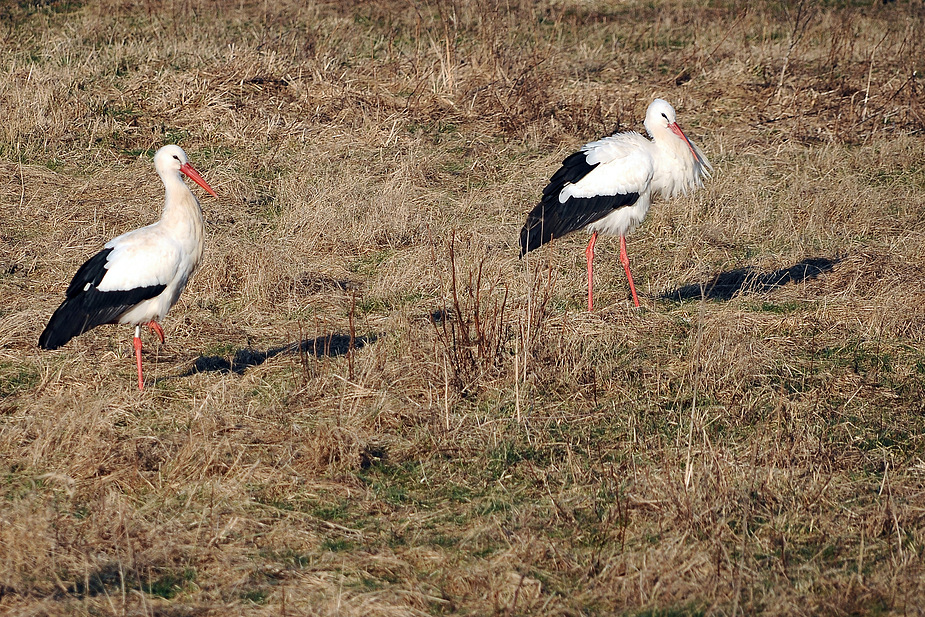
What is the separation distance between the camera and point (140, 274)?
16.2ft


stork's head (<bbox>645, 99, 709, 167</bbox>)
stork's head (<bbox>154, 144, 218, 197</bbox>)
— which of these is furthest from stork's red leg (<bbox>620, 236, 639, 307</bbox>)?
stork's head (<bbox>154, 144, 218, 197</bbox>)

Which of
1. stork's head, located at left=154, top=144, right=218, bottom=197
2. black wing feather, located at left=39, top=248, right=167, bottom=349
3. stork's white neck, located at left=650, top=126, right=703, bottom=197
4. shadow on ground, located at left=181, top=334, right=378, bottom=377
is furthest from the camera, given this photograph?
stork's white neck, located at left=650, top=126, right=703, bottom=197

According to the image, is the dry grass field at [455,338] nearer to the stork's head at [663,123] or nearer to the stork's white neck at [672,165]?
the stork's white neck at [672,165]

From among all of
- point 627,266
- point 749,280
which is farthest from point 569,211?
point 749,280

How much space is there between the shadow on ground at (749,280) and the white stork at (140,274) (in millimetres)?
2971

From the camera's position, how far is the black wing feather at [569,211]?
6.42 meters

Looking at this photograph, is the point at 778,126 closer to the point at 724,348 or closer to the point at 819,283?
the point at 819,283

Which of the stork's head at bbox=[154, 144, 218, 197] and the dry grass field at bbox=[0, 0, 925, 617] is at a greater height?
the stork's head at bbox=[154, 144, 218, 197]

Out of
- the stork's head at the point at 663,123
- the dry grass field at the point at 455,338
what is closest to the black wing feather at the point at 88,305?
the dry grass field at the point at 455,338

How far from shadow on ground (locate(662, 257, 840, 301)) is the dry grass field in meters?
0.04

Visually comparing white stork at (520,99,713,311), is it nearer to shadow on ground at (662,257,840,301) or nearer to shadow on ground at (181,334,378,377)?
shadow on ground at (662,257,840,301)

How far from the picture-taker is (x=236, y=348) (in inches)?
221

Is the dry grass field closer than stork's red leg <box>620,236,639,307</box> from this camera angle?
Yes

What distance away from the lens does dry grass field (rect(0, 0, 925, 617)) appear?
355cm
